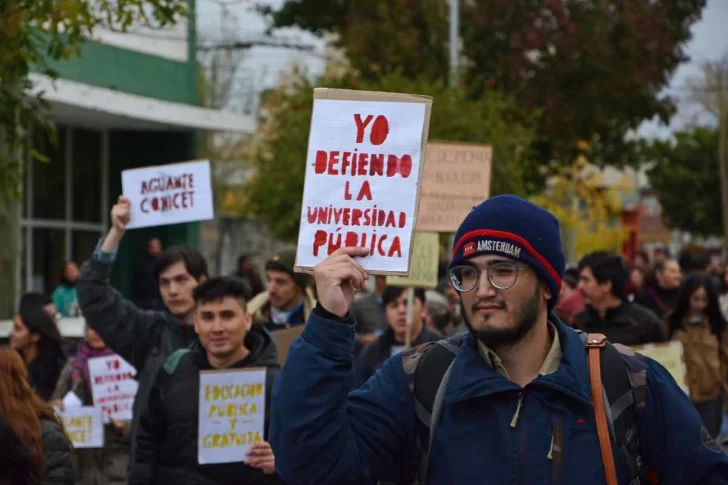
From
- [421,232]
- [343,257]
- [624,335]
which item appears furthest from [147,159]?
[343,257]

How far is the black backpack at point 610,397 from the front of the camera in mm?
3664

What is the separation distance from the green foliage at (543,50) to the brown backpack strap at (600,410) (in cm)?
2240

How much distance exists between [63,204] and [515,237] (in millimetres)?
18036

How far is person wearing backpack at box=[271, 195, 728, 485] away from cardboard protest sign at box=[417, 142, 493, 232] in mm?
6274

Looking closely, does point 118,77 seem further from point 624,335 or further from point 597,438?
point 597,438

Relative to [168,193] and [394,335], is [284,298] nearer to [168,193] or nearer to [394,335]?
[394,335]

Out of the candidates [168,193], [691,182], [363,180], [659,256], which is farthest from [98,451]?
[691,182]

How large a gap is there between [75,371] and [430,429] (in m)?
5.83

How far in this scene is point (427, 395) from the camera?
12.3 feet

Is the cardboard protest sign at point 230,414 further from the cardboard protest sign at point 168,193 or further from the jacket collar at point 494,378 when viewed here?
the jacket collar at point 494,378

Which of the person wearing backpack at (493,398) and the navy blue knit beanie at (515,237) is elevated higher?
the navy blue knit beanie at (515,237)

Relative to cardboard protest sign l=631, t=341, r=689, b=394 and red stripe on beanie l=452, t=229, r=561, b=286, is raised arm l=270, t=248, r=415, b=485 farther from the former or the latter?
cardboard protest sign l=631, t=341, r=689, b=394

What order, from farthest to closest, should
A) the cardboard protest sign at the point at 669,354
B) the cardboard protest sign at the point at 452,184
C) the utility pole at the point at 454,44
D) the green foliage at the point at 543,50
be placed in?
the green foliage at the point at 543,50, the utility pole at the point at 454,44, the cardboard protest sign at the point at 452,184, the cardboard protest sign at the point at 669,354

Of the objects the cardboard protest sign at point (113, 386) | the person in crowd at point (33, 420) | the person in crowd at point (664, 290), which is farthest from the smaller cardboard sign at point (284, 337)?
the person in crowd at point (664, 290)
